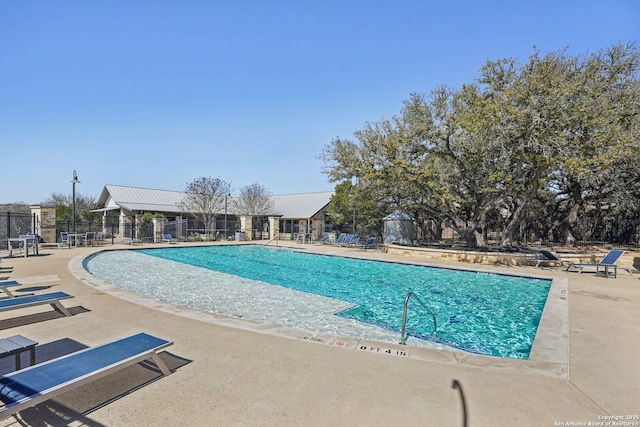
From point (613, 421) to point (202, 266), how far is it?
13.3 metres

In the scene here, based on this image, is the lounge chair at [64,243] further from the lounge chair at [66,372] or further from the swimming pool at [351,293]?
the lounge chair at [66,372]

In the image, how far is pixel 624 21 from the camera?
13.2 m

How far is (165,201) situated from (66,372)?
29.3 metres

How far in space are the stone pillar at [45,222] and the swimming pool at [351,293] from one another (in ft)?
13.2

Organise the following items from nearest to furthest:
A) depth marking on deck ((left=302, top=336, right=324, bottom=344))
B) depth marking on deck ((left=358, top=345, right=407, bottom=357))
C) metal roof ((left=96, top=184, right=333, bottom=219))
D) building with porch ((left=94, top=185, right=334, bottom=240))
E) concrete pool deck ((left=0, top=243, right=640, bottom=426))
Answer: concrete pool deck ((left=0, top=243, right=640, bottom=426)), depth marking on deck ((left=358, top=345, right=407, bottom=357)), depth marking on deck ((left=302, top=336, right=324, bottom=344)), building with porch ((left=94, top=185, right=334, bottom=240)), metal roof ((left=96, top=184, right=333, bottom=219))

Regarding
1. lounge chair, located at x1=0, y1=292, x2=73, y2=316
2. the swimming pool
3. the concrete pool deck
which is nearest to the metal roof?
the swimming pool

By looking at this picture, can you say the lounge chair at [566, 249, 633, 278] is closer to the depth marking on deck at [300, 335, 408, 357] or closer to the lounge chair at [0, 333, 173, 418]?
the depth marking on deck at [300, 335, 408, 357]

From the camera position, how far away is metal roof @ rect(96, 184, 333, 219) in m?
27.2

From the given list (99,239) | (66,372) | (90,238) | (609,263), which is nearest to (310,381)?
(66,372)

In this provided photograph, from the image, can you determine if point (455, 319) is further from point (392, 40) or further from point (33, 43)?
point (33, 43)

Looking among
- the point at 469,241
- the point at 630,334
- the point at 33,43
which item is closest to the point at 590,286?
the point at 630,334

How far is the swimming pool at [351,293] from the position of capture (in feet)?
22.1

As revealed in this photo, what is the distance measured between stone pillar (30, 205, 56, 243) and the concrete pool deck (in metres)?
14.8

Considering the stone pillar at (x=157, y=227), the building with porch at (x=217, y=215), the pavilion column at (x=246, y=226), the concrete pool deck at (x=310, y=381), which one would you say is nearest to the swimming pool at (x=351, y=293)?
the concrete pool deck at (x=310, y=381)
